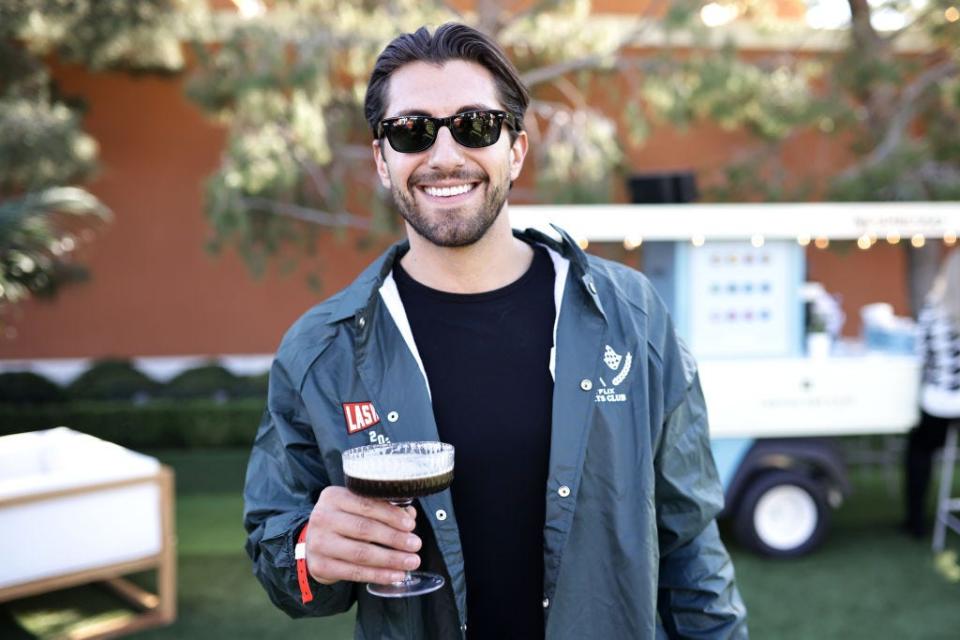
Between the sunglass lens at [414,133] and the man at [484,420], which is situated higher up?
the sunglass lens at [414,133]

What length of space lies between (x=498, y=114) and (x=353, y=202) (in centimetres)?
842

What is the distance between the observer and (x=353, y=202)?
9945 millimetres

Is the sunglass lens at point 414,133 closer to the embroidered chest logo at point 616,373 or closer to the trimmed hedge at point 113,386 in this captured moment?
the embroidered chest logo at point 616,373

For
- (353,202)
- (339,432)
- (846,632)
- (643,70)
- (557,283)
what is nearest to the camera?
(339,432)

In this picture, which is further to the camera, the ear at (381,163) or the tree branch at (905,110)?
the tree branch at (905,110)

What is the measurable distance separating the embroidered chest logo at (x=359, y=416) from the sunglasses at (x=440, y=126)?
1.73 feet

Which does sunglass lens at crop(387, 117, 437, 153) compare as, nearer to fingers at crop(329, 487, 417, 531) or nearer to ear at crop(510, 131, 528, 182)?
ear at crop(510, 131, 528, 182)

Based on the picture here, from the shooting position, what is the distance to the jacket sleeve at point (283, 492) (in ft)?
5.25

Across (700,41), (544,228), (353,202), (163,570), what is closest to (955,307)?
(700,41)

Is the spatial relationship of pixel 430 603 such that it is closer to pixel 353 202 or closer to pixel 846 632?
pixel 846 632

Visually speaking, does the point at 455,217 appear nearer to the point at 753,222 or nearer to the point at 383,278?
the point at 383,278

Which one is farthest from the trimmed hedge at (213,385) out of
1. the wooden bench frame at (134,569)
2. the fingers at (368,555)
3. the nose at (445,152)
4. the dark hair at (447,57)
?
the fingers at (368,555)

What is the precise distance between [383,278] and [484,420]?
389 millimetres

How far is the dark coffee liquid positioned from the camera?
1.41 m
